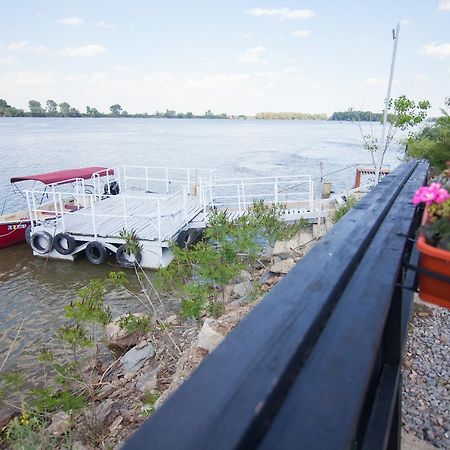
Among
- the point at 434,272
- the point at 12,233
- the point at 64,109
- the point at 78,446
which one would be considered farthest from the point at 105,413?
the point at 64,109

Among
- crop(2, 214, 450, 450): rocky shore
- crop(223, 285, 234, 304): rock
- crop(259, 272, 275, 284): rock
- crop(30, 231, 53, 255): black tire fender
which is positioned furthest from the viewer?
crop(30, 231, 53, 255): black tire fender

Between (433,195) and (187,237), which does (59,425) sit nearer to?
(433,195)

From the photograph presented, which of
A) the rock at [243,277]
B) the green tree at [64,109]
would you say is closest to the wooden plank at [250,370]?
the rock at [243,277]

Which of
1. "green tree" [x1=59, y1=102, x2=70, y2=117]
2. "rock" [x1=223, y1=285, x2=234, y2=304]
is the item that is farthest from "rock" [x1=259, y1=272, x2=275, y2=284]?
"green tree" [x1=59, y1=102, x2=70, y2=117]

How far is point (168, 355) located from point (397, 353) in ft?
15.3

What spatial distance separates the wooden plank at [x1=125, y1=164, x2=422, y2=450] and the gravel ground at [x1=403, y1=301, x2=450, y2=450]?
209cm

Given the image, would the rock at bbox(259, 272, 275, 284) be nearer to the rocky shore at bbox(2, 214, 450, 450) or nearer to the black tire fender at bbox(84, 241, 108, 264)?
the rocky shore at bbox(2, 214, 450, 450)

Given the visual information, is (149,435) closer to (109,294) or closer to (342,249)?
(342,249)

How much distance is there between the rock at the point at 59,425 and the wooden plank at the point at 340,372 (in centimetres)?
445

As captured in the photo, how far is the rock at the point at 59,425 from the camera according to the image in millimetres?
4344

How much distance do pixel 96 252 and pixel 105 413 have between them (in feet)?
24.9

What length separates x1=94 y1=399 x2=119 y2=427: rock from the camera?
4281 millimetres

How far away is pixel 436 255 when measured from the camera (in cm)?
138

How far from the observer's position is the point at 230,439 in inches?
25.4
